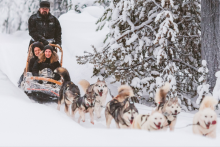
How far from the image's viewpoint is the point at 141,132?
8.97 ft

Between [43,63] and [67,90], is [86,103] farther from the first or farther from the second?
[43,63]

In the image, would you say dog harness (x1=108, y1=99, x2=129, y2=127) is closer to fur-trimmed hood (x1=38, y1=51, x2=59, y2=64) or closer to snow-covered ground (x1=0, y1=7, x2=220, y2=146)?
snow-covered ground (x1=0, y1=7, x2=220, y2=146)

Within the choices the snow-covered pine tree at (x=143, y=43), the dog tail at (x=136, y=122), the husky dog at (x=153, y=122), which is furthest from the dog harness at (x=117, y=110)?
the snow-covered pine tree at (x=143, y=43)

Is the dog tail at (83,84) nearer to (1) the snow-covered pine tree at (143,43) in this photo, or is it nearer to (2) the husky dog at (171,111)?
(2) the husky dog at (171,111)

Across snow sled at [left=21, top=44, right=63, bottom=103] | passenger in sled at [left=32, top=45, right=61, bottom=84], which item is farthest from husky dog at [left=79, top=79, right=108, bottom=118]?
passenger in sled at [left=32, top=45, right=61, bottom=84]

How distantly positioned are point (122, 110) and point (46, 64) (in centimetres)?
324

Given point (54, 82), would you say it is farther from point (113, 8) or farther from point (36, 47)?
point (113, 8)

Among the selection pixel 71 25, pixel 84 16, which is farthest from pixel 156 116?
pixel 84 16

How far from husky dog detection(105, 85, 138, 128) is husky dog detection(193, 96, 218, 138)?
0.68 m

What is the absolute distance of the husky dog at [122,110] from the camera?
317 centimetres

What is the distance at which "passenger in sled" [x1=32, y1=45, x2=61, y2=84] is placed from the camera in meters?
5.94

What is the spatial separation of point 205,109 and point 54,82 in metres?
3.50

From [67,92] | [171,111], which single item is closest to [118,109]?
[171,111]

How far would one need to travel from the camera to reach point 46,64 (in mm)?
6074
